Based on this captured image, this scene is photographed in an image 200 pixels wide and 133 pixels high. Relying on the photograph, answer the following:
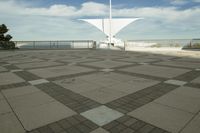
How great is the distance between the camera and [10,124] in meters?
2.76

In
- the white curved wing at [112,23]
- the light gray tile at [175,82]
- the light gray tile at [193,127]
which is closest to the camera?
the light gray tile at [193,127]

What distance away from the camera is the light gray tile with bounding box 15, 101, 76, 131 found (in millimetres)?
2793

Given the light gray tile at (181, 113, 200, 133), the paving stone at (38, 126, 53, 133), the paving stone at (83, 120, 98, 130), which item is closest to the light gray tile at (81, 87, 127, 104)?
the paving stone at (83, 120, 98, 130)

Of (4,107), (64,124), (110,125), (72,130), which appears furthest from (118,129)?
(4,107)

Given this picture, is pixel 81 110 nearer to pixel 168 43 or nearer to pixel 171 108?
pixel 171 108

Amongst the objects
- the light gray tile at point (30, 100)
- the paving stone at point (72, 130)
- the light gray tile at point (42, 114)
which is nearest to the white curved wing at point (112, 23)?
the light gray tile at point (30, 100)

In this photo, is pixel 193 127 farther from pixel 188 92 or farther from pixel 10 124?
pixel 10 124

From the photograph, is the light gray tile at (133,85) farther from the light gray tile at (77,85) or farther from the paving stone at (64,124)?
the paving stone at (64,124)

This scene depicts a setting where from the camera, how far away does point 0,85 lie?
16.9 feet

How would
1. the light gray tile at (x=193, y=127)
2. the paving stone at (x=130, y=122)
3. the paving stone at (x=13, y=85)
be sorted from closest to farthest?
the light gray tile at (x=193, y=127)
the paving stone at (x=130, y=122)
the paving stone at (x=13, y=85)

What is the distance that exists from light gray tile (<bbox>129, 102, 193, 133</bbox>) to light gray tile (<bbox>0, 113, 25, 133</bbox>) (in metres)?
1.92

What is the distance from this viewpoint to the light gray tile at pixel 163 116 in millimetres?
2680

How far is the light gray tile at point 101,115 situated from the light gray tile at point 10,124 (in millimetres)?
1071

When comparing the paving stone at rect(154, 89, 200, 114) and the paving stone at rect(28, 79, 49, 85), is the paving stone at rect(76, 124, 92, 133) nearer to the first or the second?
the paving stone at rect(154, 89, 200, 114)
